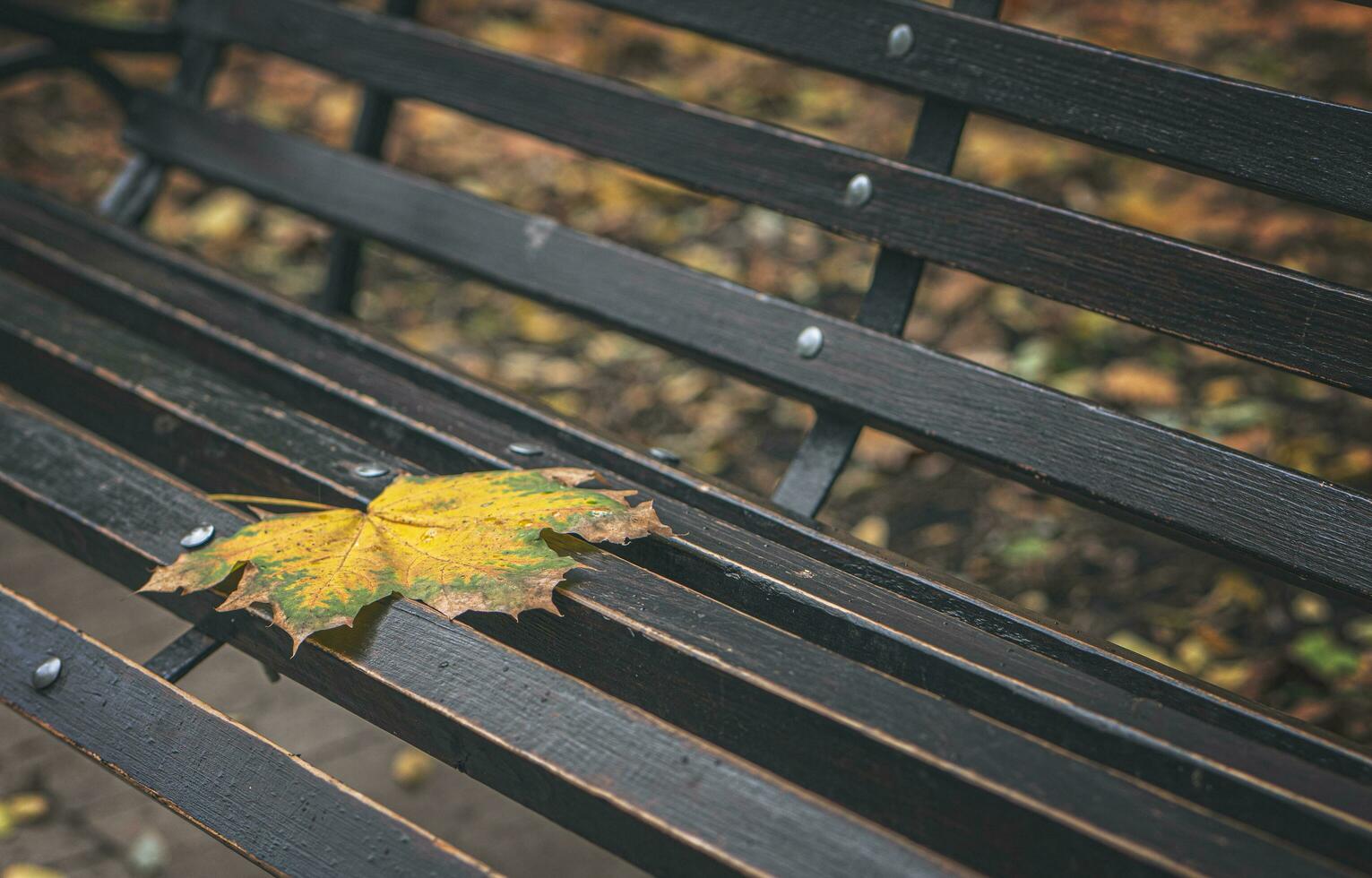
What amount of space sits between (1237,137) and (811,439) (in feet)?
1.89

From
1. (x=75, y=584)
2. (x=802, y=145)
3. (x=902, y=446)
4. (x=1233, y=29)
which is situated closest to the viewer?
(x=802, y=145)

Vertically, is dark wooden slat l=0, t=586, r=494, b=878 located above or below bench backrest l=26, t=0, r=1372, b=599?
below

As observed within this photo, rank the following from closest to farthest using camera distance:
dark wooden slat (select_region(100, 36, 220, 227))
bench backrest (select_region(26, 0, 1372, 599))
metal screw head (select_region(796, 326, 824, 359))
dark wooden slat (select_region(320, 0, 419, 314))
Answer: bench backrest (select_region(26, 0, 1372, 599)) → metal screw head (select_region(796, 326, 824, 359)) → dark wooden slat (select_region(320, 0, 419, 314)) → dark wooden slat (select_region(100, 36, 220, 227))

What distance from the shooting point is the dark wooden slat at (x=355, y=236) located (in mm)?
1775

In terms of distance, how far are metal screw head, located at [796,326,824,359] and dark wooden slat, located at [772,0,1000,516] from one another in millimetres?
66

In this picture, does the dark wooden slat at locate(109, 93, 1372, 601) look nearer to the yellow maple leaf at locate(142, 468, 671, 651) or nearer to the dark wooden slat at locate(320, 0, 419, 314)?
the dark wooden slat at locate(320, 0, 419, 314)

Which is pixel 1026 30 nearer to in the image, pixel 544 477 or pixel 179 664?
pixel 544 477

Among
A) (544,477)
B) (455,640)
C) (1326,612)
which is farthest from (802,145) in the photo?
(1326,612)

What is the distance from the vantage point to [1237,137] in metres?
1.22

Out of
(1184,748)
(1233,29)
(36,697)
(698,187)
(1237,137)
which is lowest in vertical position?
(36,697)

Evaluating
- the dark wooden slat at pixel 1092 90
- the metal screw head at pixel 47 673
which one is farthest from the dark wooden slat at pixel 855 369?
the metal screw head at pixel 47 673

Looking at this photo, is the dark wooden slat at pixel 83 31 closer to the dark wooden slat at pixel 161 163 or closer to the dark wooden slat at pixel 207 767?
the dark wooden slat at pixel 161 163

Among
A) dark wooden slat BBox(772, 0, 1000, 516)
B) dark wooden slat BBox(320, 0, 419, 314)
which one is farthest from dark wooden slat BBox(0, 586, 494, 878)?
dark wooden slat BBox(320, 0, 419, 314)

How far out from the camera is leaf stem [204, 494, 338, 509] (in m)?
1.08
